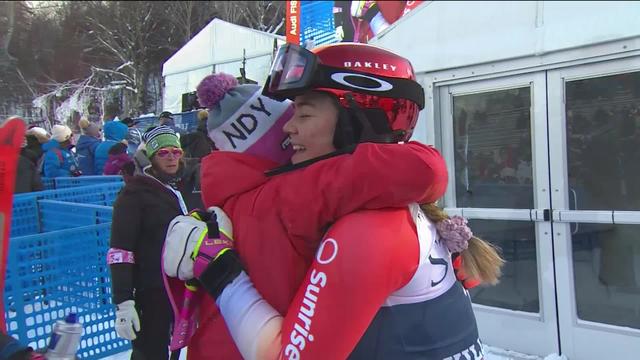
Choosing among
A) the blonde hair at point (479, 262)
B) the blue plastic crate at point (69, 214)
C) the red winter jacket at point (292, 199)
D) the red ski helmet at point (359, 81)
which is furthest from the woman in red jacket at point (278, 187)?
the blue plastic crate at point (69, 214)

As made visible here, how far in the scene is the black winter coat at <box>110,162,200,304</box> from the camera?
304 cm

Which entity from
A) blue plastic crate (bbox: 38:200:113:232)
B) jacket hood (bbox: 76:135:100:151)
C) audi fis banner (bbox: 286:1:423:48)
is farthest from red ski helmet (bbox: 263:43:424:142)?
audi fis banner (bbox: 286:1:423:48)

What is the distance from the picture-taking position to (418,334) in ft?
3.76

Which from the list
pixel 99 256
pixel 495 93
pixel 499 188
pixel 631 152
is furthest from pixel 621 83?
pixel 99 256

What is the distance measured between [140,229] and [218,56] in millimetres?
12638

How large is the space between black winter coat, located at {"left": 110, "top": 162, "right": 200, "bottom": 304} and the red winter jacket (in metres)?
1.91

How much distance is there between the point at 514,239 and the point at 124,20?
30.6 m

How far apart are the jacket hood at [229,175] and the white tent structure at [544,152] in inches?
119

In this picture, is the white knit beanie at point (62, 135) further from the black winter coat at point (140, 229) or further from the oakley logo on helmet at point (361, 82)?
the oakley logo on helmet at point (361, 82)

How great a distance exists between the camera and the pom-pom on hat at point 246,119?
4.42 feet

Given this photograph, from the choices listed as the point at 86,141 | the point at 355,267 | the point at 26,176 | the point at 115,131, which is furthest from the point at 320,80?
the point at 86,141

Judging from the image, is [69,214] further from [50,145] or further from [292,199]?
[292,199]

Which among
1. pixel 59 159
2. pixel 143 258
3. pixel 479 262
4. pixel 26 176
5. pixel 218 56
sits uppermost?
pixel 218 56

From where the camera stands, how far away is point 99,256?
4.43 m
